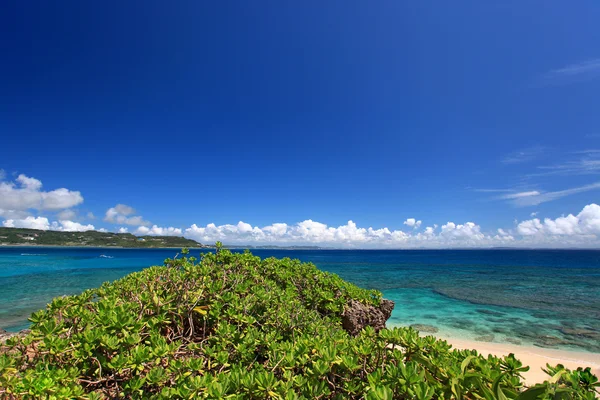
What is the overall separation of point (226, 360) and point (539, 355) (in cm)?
1176

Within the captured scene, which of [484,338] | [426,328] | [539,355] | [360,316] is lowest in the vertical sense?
[426,328]

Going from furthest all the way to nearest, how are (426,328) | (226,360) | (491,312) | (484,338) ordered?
(491,312) < (426,328) < (484,338) < (226,360)

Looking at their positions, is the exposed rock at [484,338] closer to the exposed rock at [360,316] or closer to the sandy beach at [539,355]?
the sandy beach at [539,355]

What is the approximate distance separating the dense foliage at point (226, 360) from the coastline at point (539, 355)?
7.70 metres

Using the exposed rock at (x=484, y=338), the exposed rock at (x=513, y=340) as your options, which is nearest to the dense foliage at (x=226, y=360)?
the exposed rock at (x=484, y=338)

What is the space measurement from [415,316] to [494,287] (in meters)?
16.4

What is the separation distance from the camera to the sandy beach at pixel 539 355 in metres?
8.24

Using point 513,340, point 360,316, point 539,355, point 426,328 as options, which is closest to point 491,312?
point 513,340

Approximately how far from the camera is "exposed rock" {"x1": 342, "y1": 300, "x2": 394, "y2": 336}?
194 inches

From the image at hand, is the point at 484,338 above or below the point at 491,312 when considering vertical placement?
above

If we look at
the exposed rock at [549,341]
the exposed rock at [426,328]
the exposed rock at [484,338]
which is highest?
the exposed rock at [549,341]

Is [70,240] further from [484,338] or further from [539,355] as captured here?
[539,355]

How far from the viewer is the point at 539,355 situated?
30.1ft

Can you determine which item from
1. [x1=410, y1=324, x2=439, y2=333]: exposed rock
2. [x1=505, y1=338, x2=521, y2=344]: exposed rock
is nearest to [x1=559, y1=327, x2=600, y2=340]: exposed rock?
[x1=505, y1=338, x2=521, y2=344]: exposed rock
